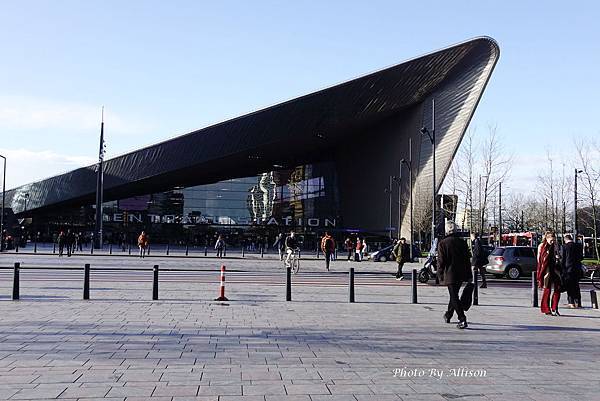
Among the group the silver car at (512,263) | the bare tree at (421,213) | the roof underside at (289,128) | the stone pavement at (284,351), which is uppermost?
the roof underside at (289,128)

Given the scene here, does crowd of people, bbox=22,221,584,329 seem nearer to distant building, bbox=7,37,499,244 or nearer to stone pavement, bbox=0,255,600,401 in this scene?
stone pavement, bbox=0,255,600,401

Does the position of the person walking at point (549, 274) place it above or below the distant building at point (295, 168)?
below

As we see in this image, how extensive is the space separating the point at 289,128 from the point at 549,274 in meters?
44.5

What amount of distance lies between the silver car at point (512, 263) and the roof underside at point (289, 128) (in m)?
28.0

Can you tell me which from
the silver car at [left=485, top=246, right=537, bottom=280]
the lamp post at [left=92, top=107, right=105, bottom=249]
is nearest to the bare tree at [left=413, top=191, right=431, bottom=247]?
the lamp post at [left=92, top=107, right=105, bottom=249]

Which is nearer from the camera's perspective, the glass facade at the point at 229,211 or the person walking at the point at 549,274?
the person walking at the point at 549,274

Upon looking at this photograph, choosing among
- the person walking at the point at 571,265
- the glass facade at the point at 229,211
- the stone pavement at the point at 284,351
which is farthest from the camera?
the glass facade at the point at 229,211

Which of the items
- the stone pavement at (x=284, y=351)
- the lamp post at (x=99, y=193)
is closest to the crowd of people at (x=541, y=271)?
the stone pavement at (x=284, y=351)

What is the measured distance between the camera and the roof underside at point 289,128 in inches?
2064

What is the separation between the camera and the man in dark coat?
34.8 feet

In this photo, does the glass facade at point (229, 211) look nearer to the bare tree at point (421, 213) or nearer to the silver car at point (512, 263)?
the bare tree at point (421, 213)

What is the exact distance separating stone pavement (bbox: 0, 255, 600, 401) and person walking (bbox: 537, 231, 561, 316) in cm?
61

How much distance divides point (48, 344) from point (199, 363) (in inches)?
98.8

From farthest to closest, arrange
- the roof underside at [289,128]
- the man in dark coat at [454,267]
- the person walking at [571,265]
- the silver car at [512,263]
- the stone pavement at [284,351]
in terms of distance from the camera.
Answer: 1. the roof underside at [289,128]
2. the silver car at [512,263]
3. the person walking at [571,265]
4. the man in dark coat at [454,267]
5. the stone pavement at [284,351]
